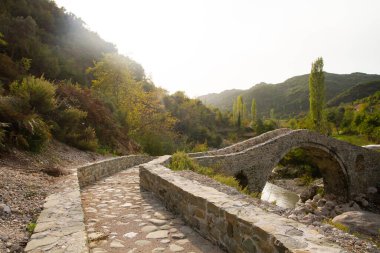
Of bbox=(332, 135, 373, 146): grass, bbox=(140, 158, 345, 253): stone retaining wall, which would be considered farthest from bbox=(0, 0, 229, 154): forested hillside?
bbox=(332, 135, 373, 146): grass

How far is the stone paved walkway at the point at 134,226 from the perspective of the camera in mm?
3342

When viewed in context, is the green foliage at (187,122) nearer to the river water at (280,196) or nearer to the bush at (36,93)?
the river water at (280,196)

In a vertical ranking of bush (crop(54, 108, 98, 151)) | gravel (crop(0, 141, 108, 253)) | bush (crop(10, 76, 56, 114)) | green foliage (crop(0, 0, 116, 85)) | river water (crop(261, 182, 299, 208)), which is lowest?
river water (crop(261, 182, 299, 208))

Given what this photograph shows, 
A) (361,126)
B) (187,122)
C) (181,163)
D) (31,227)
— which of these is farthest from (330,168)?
(31,227)

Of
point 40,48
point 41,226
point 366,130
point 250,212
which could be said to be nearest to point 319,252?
point 250,212

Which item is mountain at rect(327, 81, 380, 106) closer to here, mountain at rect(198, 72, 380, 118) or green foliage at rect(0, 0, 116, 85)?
mountain at rect(198, 72, 380, 118)

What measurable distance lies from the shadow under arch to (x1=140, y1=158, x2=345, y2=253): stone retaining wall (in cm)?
1525

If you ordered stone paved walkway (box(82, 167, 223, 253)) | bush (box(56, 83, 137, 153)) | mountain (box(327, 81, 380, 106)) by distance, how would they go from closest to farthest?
stone paved walkway (box(82, 167, 223, 253)), bush (box(56, 83, 137, 153)), mountain (box(327, 81, 380, 106))

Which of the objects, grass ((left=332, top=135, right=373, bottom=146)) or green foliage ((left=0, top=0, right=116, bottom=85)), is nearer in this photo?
green foliage ((left=0, top=0, right=116, bottom=85))

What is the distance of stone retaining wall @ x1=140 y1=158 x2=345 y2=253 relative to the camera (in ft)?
7.52

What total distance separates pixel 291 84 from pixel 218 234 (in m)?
120

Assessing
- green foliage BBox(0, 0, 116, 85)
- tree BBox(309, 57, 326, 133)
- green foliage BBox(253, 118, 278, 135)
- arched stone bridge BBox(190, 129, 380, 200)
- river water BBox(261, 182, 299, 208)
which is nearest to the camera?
arched stone bridge BBox(190, 129, 380, 200)

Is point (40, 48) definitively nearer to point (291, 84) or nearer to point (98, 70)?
point (98, 70)

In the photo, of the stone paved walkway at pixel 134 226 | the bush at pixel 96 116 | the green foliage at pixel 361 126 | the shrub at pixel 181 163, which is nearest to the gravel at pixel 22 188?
the stone paved walkway at pixel 134 226
